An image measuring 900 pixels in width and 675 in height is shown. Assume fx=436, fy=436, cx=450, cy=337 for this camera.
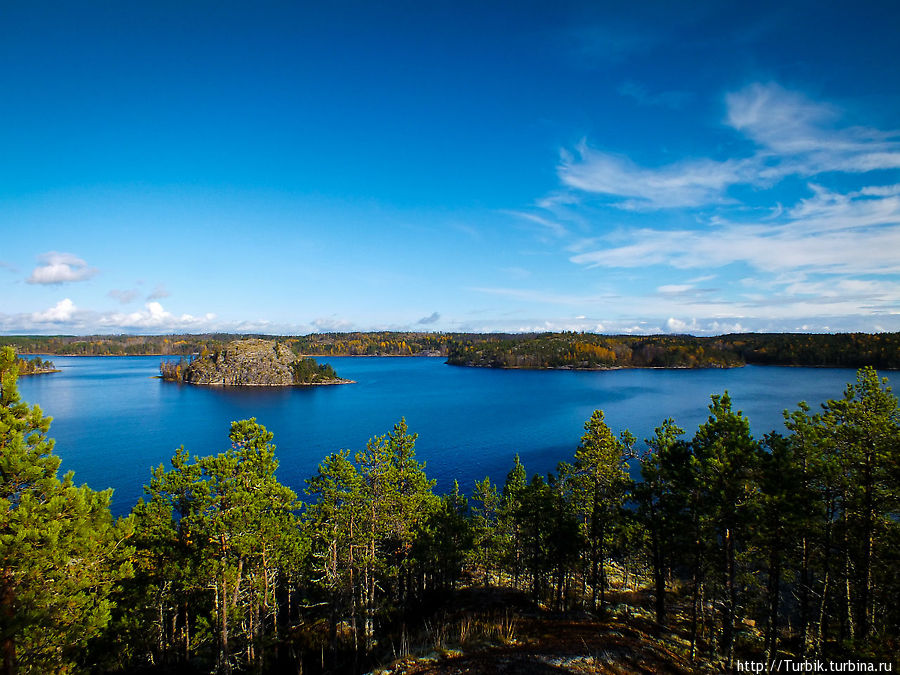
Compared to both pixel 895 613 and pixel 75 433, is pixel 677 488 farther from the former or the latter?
pixel 75 433

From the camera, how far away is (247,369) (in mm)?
169750

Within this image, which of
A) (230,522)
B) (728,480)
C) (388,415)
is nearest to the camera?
(230,522)

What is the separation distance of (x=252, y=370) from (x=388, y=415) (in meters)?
91.5

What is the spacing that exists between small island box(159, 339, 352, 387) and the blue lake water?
1092 centimetres

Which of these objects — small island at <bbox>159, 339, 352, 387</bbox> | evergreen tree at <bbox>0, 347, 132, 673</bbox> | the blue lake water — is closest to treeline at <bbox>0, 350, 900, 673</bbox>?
evergreen tree at <bbox>0, 347, 132, 673</bbox>

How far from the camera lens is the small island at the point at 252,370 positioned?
169 m

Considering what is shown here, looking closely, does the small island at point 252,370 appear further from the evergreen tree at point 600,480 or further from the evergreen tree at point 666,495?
the evergreen tree at point 666,495

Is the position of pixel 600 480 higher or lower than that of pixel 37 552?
lower

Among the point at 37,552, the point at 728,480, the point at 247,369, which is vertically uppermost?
the point at 728,480

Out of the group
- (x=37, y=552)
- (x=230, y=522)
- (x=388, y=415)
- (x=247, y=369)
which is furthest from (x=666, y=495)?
(x=247, y=369)

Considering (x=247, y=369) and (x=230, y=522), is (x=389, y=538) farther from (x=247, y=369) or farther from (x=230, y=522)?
(x=247, y=369)

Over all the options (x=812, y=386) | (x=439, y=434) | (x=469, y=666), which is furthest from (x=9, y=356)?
(x=812, y=386)

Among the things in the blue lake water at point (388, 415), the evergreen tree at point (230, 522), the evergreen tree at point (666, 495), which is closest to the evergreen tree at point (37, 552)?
the evergreen tree at point (230, 522)

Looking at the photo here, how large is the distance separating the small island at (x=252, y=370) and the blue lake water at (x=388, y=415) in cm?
1092
